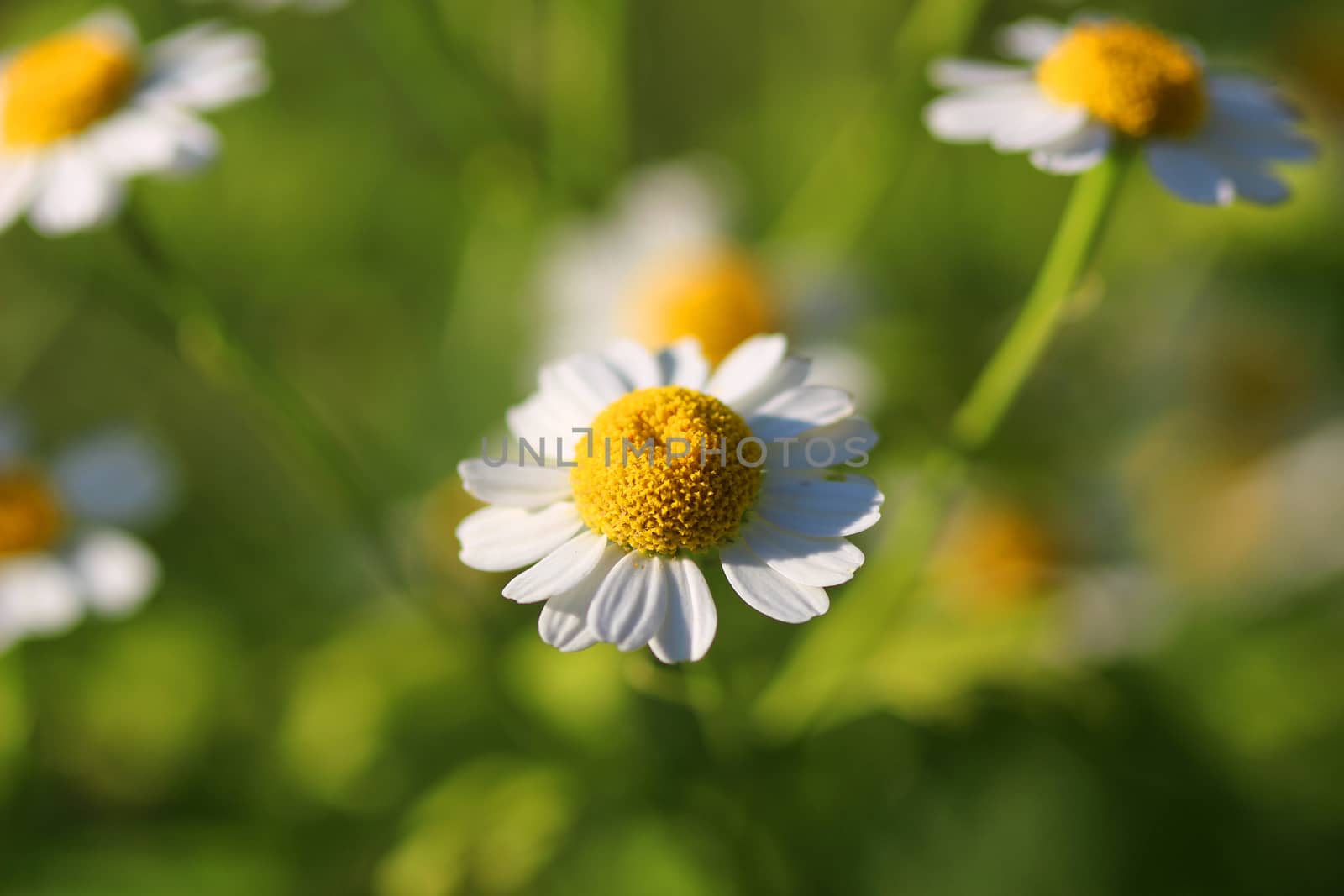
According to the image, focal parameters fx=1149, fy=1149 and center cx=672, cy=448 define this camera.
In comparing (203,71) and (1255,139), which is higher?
(203,71)

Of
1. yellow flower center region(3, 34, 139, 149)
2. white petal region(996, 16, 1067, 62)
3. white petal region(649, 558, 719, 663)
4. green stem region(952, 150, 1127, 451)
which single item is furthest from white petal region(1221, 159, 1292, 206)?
yellow flower center region(3, 34, 139, 149)

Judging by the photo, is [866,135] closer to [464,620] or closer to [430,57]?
[430,57]

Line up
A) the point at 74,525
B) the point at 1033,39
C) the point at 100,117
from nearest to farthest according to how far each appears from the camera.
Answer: the point at 1033,39 < the point at 100,117 < the point at 74,525

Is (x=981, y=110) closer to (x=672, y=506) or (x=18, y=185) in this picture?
(x=672, y=506)

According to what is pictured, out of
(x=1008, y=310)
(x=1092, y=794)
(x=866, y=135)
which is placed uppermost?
(x=866, y=135)

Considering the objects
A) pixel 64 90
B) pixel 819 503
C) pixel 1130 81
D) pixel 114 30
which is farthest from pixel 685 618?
pixel 114 30

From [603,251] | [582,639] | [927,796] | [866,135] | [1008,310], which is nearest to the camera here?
[582,639]

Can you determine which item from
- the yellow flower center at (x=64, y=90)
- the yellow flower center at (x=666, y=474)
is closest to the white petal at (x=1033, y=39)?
the yellow flower center at (x=666, y=474)

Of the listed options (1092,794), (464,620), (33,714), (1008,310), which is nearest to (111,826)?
(33,714)
